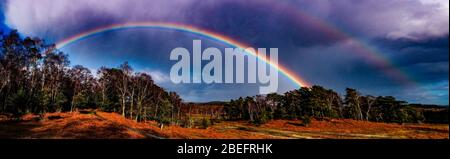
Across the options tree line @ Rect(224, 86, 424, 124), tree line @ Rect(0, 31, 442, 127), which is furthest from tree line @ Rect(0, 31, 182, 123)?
tree line @ Rect(224, 86, 424, 124)

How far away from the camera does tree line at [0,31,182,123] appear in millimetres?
40625

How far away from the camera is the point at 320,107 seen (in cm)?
8369

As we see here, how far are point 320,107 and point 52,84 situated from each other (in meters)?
70.4

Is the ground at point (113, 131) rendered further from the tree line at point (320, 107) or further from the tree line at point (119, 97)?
the tree line at point (320, 107)

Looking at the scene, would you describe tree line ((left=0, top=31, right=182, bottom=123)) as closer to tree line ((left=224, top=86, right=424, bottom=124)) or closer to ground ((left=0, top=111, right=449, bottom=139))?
ground ((left=0, top=111, right=449, bottom=139))

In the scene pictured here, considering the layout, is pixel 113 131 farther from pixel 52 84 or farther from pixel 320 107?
pixel 320 107

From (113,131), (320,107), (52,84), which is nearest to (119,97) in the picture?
(52,84)
